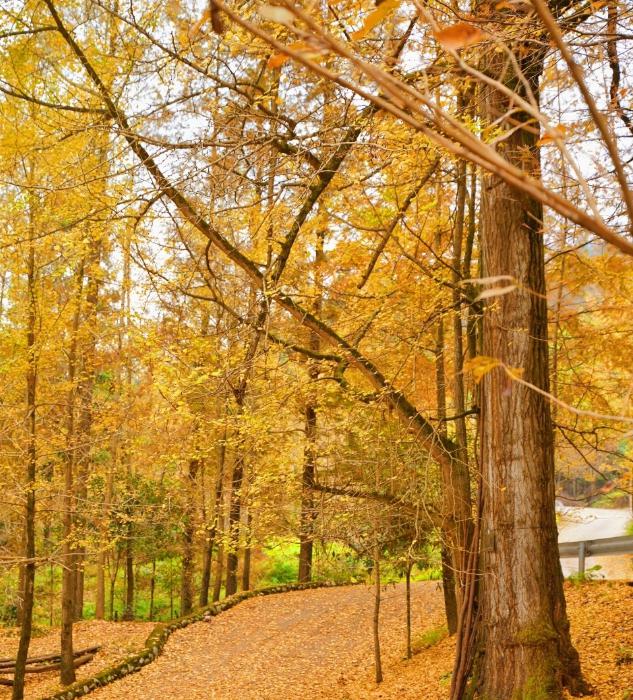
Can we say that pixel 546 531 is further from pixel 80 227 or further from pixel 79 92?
pixel 79 92

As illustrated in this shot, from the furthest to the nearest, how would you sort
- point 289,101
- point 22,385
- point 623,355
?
1. point 22,385
2. point 623,355
3. point 289,101

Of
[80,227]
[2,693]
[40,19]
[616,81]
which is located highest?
[40,19]

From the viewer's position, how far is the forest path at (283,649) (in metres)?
9.38

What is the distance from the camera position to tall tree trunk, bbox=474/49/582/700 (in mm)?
4520

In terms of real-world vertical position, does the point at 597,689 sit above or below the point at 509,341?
below

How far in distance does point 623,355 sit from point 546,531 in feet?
11.8

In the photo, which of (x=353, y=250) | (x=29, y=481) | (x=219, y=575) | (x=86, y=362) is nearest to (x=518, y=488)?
(x=353, y=250)

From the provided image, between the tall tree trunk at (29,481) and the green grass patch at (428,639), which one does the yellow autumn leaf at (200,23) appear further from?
the green grass patch at (428,639)

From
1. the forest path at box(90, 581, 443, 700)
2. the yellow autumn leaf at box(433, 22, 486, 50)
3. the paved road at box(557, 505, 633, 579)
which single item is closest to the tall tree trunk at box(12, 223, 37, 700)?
the forest path at box(90, 581, 443, 700)

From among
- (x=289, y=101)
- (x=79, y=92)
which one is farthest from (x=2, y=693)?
(x=289, y=101)

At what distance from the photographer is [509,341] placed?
15.6 ft

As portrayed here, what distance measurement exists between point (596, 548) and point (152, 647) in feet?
26.1

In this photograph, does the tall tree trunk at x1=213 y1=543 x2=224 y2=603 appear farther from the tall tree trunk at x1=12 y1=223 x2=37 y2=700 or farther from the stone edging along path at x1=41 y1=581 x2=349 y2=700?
the tall tree trunk at x1=12 y1=223 x2=37 y2=700

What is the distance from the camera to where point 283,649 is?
11.5 metres
